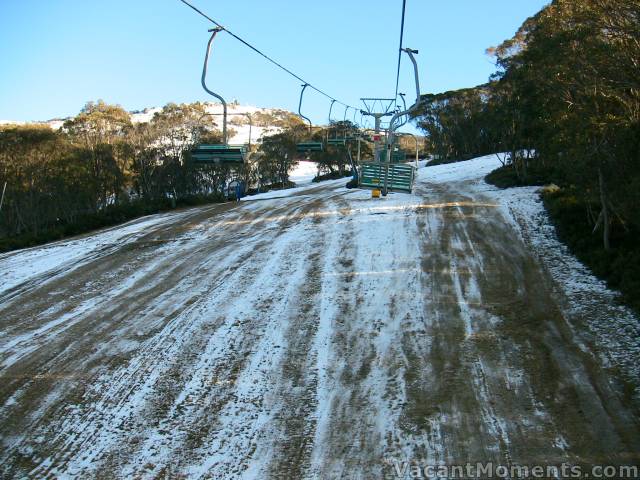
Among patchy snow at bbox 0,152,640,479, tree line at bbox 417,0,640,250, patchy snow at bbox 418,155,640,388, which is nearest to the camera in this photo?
patchy snow at bbox 0,152,640,479

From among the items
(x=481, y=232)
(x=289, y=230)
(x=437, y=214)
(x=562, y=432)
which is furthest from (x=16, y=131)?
(x=562, y=432)

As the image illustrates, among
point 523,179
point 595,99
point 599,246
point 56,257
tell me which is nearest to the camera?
point 595,99

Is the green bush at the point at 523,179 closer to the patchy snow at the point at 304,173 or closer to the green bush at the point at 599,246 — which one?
the green bush at the point at 599,246

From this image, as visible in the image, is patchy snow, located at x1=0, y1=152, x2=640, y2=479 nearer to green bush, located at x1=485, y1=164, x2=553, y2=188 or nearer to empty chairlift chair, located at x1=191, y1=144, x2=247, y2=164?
empty chairlift chair, located at x1=191, y1=144, x2=247, y2=164

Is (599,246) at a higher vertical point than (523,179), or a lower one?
lower

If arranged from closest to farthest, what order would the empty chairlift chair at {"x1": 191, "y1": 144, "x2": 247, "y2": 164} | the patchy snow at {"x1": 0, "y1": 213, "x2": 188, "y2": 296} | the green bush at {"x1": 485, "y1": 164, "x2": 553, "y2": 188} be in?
the patchy snow at {"x1": 0, "y1": 213, "x2": 188, "y2": 296} < the empty chairlift chair at {"x1": 191, "y1": 144, "x2": 247, "y2": 164} < the green bush at {"x1": 485, "y1": 164, "x2": 553, "y2": 188}

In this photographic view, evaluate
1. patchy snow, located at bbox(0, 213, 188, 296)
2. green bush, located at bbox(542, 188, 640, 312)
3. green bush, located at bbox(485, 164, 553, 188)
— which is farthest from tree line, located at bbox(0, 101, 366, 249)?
green bush, located at bbox(542, 188, 640, 312)

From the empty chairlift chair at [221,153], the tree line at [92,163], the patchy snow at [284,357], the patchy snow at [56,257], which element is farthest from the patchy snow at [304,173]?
the patchy snow at [284,357]

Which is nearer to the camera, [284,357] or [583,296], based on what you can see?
[284,357]

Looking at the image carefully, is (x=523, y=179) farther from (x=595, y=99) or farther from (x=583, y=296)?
(x=583, y=296)

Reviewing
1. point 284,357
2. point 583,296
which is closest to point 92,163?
point 284,357

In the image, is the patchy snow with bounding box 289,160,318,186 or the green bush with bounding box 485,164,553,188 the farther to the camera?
the patchy snow with bounding box 289,160,318,186

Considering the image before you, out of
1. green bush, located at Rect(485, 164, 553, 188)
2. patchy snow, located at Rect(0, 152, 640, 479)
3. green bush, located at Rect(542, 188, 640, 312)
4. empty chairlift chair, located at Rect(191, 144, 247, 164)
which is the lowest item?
patchy snow, located at Rect(0, 152, 640, 479)

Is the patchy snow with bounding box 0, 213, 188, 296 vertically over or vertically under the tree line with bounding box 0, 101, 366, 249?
under
